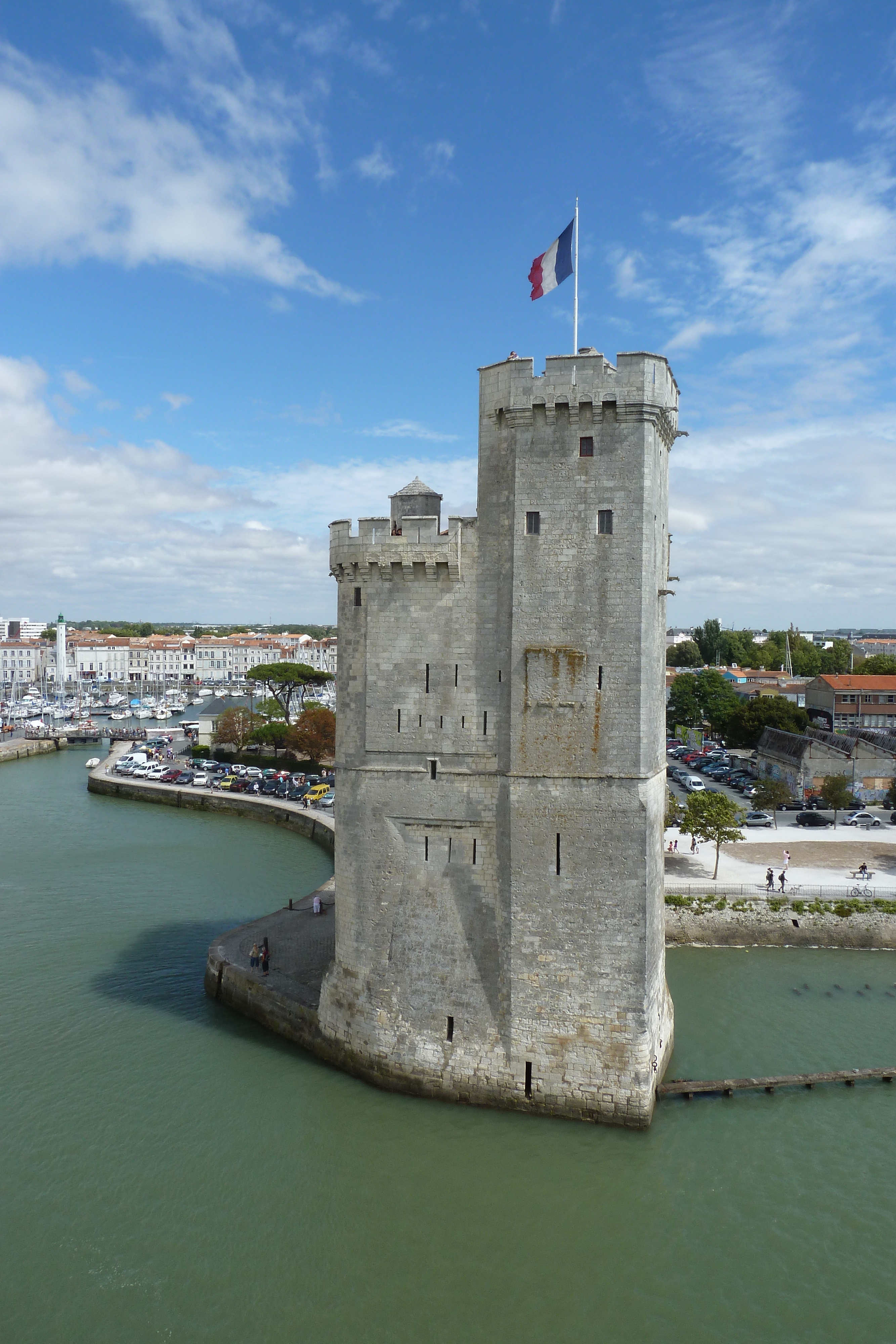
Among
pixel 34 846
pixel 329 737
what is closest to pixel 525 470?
pixel 34 846

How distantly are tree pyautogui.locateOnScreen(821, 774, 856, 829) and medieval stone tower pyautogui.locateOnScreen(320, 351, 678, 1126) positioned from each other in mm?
25437

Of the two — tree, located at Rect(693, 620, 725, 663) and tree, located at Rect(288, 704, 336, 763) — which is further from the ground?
tree, located at Rect(693, 620, 725, 663)

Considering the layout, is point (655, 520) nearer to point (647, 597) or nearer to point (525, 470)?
point (647, 597)

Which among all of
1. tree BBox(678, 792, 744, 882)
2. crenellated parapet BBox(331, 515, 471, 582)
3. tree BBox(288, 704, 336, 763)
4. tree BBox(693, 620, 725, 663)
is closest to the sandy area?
tree BBox(678, 792, 744, 882)

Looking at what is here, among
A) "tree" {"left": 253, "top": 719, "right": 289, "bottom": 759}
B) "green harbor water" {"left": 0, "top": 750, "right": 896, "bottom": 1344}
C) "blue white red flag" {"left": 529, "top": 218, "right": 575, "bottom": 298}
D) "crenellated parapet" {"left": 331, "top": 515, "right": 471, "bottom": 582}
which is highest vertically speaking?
"blue white red flag" {"left": 529, "top": 218, "right": 575, "bottom": 298}

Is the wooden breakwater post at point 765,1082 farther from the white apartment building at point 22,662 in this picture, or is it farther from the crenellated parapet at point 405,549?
the white apartment building at point 22,662

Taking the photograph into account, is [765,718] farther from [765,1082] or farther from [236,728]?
[765,1082]

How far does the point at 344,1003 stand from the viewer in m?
17.9

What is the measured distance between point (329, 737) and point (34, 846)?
70.8 ft

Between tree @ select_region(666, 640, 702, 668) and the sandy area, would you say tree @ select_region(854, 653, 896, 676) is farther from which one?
the sandy area

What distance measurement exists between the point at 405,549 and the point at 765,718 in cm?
4912

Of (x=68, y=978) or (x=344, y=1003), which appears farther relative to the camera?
(x=68, y=978)

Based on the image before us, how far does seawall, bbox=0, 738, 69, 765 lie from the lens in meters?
73.2

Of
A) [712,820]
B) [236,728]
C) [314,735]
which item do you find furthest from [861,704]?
[236,728]
